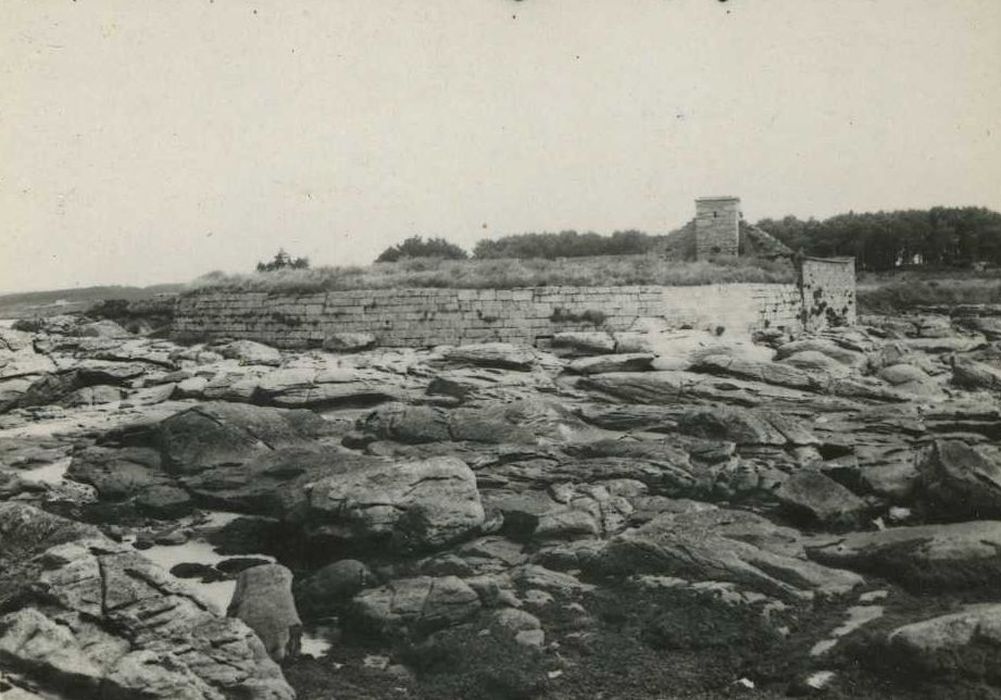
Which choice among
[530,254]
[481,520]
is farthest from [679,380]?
[530,254]

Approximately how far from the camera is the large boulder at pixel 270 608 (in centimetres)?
563

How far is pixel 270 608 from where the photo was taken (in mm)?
5922

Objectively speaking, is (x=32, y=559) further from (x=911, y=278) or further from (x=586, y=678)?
(x=911, y=278)

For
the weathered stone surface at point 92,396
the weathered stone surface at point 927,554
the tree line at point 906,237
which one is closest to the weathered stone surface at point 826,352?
the weathered stone surface at point 927,554

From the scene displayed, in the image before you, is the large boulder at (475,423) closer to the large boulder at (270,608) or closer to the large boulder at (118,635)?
the large boulder at (270,608)

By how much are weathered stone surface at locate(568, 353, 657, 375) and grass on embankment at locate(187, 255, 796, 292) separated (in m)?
3.15

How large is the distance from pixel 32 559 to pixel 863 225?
40.3 metres

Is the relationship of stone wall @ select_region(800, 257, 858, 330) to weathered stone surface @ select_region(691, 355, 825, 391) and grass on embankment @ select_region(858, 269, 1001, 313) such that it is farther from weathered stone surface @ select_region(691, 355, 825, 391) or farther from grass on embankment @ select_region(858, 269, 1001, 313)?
grass on embankment @ select_region(858, 269, 1001, 313)

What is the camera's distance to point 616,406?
10.1 meters

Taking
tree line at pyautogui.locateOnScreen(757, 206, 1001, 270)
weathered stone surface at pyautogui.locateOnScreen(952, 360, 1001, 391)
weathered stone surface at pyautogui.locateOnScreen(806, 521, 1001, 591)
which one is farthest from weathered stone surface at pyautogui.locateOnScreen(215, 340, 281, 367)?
tree line at pyautogui.locateOnScreen(757, 206, 1001, 270)

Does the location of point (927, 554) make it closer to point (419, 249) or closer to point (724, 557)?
point (724, 557)

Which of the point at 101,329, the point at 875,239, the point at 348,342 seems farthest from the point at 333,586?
the point at 875,239

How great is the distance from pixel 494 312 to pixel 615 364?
3.42m

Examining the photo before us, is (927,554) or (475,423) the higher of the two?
(475,423)
